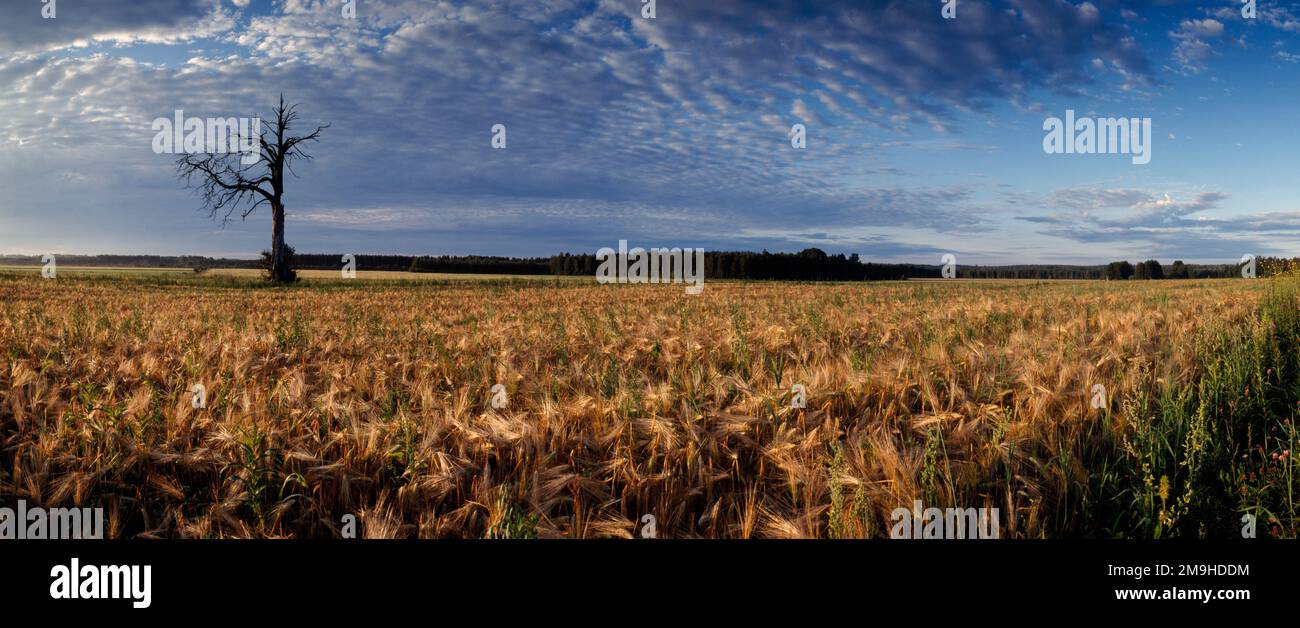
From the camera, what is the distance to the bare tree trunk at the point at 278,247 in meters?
40.3

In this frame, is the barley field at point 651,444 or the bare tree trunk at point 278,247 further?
the bare tree trunk at point 278,247

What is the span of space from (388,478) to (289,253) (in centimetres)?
→ 4548

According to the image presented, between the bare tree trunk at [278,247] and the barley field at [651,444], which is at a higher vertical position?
the bare tree trunk at [278,247]

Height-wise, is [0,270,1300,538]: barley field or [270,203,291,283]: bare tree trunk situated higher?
[270,203,291,283]: bare tree trunk

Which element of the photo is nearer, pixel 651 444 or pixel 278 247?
pixel 651 444

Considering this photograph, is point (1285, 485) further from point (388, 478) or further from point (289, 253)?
point (289, 253)

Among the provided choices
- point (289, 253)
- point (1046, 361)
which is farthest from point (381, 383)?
point (289, 253)

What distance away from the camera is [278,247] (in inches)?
1593

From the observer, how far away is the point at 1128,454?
381 centimetres

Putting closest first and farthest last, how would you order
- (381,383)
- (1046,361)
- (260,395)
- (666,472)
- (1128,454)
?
(666,472) < (1128,454) < (260,395) < (381,383) < (1046,361)

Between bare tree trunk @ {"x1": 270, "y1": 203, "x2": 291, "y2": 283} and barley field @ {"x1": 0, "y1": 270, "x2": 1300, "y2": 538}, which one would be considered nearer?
barley field @ {"x1": 0, "y1": 270, "x2": 1300, "y2": 538}

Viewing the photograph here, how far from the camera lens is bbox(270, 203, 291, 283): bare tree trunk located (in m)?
40.3
